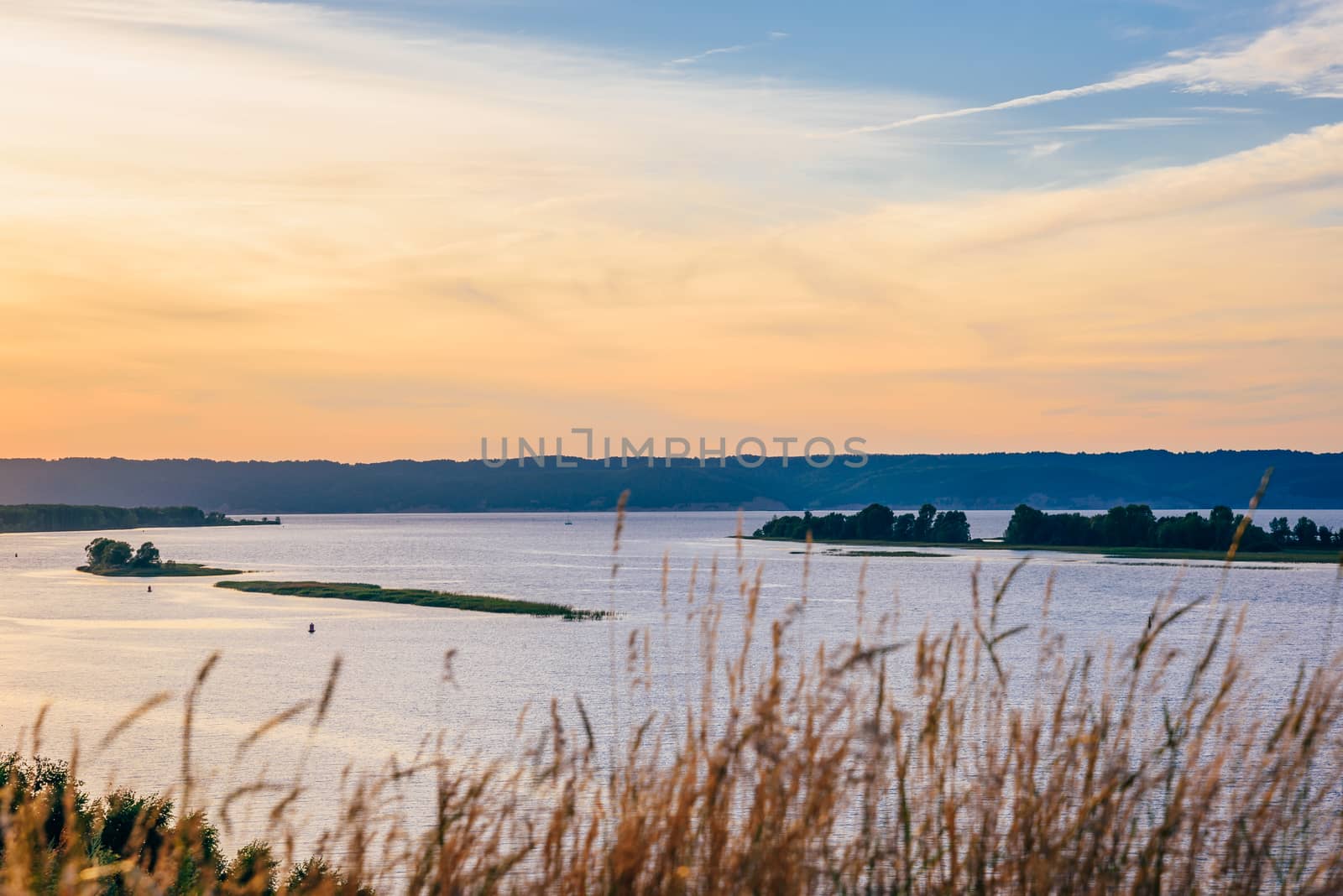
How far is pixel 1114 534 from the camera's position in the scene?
546ft

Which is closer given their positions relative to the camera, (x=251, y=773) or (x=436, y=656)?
(x=251, y=773)

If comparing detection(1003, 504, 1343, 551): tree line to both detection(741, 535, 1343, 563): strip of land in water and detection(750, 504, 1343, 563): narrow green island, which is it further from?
detection(741, 535, 1343, 563): strip of land in water

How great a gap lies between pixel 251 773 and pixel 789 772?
40346 millimetres

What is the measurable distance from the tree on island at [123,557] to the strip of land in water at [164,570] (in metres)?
0.48

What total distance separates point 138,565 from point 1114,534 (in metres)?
130

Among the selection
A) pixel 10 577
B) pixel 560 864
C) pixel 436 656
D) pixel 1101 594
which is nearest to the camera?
pixel 560 864

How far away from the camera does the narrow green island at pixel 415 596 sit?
9331 centimetres

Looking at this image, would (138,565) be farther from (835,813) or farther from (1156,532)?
(835,813)

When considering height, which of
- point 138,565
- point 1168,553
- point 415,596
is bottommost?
point 138,565

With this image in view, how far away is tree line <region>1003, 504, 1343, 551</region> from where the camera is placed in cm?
15038

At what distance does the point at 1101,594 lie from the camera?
10838 centimetres

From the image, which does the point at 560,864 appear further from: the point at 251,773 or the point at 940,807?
the point at 251,773

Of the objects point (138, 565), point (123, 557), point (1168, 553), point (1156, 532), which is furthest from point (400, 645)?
point (1156, 532)

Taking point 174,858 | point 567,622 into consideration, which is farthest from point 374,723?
point 174,858
